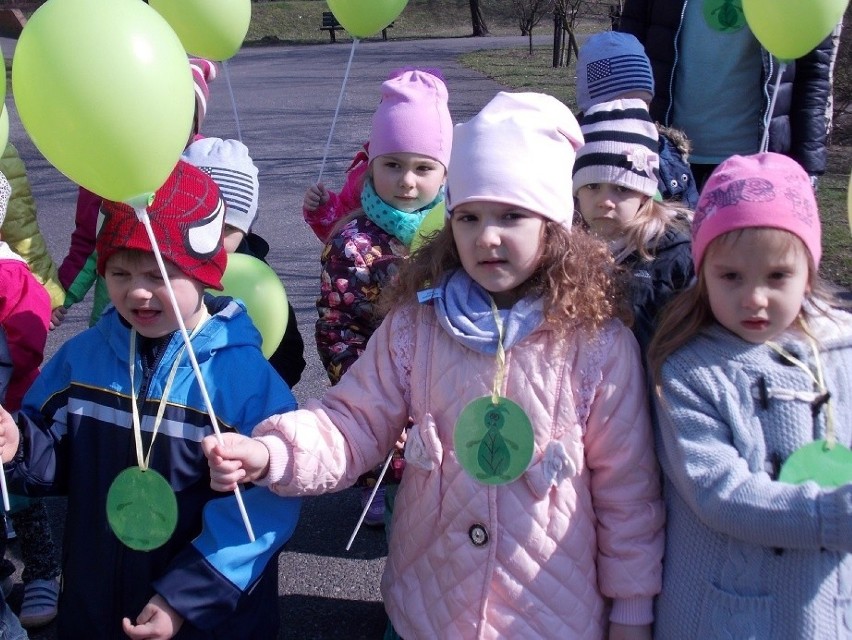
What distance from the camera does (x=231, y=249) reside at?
318 centimetres

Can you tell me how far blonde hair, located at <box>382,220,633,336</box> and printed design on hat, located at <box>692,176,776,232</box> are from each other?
247mm

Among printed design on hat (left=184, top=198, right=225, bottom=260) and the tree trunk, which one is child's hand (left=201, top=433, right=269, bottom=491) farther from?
the tree trunk

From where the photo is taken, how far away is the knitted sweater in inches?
72.7

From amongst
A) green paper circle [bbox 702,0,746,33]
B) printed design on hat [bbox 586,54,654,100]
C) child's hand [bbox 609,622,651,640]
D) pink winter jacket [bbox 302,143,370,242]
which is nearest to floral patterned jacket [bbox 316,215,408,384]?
pink winter jacket [bbox 302,143,370,242]

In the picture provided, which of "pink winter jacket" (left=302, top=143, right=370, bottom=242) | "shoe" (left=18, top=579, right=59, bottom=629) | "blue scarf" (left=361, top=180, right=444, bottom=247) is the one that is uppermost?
"blue scarf" (left=361, top=180, right=444, bottom=247)

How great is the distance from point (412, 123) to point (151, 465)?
4.69 feet

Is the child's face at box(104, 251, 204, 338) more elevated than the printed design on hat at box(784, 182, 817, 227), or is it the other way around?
the printed design on hat at box(784, 182, 817, 227)

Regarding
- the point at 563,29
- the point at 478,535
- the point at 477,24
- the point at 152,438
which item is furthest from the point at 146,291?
the point at 477,24

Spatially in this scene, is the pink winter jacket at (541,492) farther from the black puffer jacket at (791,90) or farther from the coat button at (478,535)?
the black puffer jacket at (791,90)

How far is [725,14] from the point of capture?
346 centimetres

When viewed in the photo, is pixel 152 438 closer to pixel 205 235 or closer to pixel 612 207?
pixel 205 235

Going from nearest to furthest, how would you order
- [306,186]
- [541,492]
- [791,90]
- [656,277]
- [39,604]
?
[541,492] < [656,277] < [39,604] < [791,90] < [306,186]

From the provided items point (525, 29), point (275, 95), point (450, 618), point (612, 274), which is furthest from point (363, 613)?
point (525, 29)

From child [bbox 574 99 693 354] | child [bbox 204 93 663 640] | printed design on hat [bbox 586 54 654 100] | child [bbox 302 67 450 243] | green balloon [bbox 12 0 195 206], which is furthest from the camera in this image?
child [bbox 302 67 450 243]
